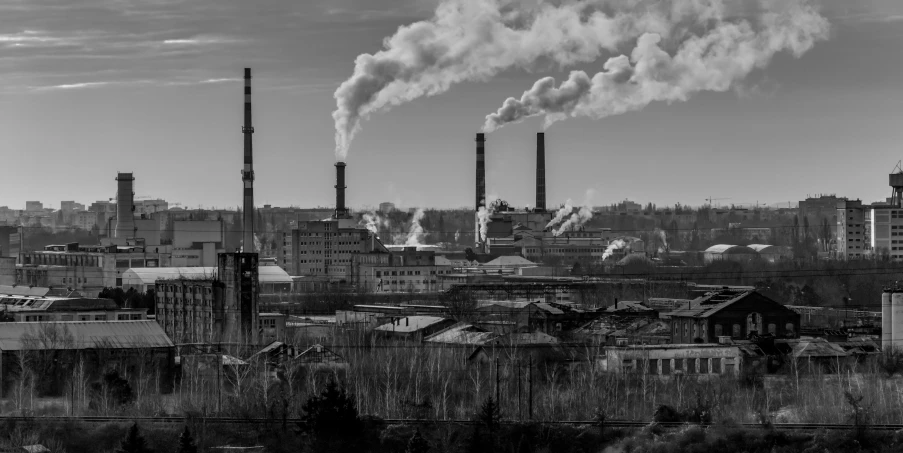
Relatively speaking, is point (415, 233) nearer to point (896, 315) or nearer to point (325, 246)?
point (325, 246)

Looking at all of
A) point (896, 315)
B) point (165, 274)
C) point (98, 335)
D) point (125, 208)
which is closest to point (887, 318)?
point (896, 315)

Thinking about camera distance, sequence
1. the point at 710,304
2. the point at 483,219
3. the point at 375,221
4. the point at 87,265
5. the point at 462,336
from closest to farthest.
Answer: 1. the point at 462,336
2. the point at 710,304
3. the point at 87,265
4. the point at 483,219
5. the point at 375,221

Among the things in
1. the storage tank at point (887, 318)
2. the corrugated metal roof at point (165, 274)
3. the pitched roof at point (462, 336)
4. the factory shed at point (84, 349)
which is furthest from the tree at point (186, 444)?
the corrugated metal roof at point (165, 274)

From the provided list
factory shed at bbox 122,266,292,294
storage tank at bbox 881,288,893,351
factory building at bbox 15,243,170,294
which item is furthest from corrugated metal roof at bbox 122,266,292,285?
storage tank at bbox 881,288,893,351

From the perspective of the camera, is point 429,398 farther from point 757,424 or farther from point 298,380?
point 757,424

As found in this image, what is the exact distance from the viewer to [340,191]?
235ft

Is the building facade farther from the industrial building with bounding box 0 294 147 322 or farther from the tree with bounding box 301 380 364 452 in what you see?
the tree with bounding box 301 380 364 452

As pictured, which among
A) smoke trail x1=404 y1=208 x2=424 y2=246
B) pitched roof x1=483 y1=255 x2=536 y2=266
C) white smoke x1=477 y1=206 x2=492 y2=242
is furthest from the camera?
smoke trail x1=404 y1=208 x2=424 y2=246

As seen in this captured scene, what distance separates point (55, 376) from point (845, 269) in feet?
122

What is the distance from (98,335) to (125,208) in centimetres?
4410

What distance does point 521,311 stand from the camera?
36.2 m

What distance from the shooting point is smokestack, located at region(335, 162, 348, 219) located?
70.6m

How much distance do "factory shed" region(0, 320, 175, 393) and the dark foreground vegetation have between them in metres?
4.46

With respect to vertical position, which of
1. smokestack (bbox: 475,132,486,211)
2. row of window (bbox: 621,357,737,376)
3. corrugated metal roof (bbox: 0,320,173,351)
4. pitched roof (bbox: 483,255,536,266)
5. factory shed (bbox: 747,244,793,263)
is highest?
smokestack (bbox: 475,132,486,211)
